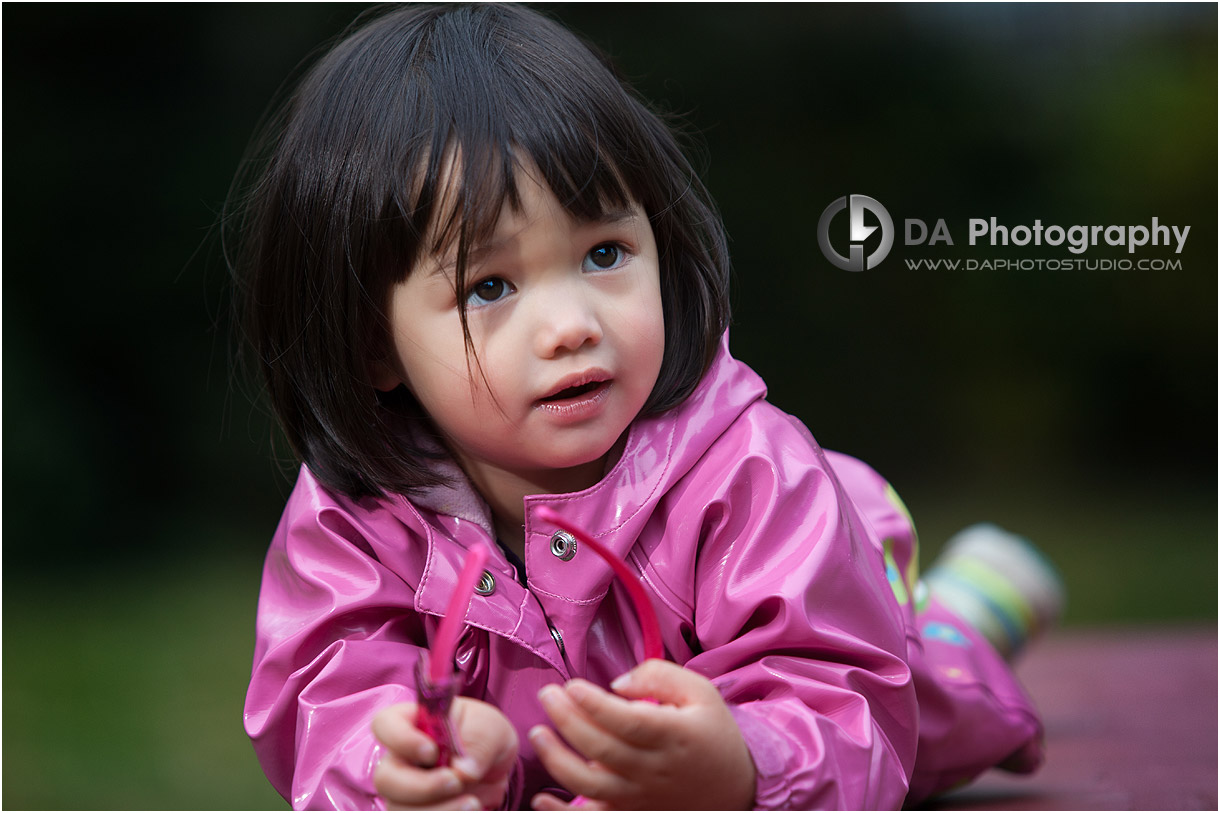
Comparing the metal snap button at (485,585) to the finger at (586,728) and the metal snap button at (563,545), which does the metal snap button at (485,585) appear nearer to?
the metal snap button at (563,545)

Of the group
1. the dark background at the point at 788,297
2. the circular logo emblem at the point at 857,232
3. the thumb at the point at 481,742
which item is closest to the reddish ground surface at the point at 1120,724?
the thumb at the point at 481,742

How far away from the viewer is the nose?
1041 mm

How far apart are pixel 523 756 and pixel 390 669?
156 millimetres

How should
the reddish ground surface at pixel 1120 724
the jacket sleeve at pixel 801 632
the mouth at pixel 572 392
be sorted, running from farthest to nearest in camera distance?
1. the reddish ground surface at pixel 1120 724
2. the mouth at pixel 572 392
3. the jacket sleeve at pixel 801 632

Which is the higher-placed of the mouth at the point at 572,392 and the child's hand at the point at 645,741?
the mouth at the point at 572,392

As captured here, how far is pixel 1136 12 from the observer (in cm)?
447

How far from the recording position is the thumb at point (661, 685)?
874mm

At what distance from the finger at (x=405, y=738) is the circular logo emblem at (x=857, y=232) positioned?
1.40 meters

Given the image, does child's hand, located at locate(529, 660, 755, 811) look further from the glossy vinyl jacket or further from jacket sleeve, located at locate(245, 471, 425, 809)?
jacket sleeve, located at locate(245, 471, 425, 809)

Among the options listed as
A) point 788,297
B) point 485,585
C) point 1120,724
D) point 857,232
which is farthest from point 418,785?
point 788,297

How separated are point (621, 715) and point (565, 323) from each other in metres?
0.35

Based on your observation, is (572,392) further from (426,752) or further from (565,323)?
(426,752)

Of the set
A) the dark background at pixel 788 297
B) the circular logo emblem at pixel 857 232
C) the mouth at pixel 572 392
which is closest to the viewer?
the mouth at pixel 572 392

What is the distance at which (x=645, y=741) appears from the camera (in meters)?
0.85
